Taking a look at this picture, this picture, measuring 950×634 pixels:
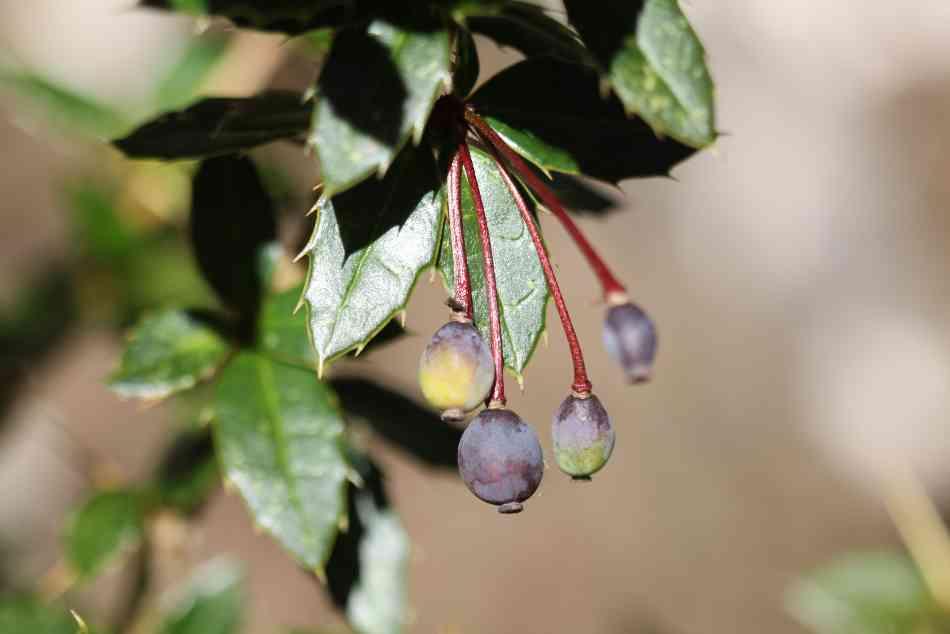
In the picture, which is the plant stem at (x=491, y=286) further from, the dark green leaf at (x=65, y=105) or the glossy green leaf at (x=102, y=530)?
the dark green leaf at (x=65, y=105)

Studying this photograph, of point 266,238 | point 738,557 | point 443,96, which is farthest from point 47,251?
point 738,557

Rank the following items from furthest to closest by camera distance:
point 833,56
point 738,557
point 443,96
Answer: point 833,56 → point 738,557 → point 443,96

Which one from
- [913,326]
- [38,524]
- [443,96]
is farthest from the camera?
[913,326]

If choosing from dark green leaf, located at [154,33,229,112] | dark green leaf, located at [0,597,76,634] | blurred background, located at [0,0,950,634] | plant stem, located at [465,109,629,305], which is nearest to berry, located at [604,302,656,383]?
plant stem, located at [465,109,629,305]

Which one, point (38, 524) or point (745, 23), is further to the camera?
point (745, 23)

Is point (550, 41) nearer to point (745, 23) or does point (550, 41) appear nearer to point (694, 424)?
point (694, 424)

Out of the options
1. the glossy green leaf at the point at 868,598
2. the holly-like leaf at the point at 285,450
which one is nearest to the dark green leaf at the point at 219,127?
the holly-like leaf at the point at 285,450

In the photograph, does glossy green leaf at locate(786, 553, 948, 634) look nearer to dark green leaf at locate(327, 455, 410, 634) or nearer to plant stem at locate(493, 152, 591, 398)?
dark green leaf at locate(327, 455, 410, 634)
